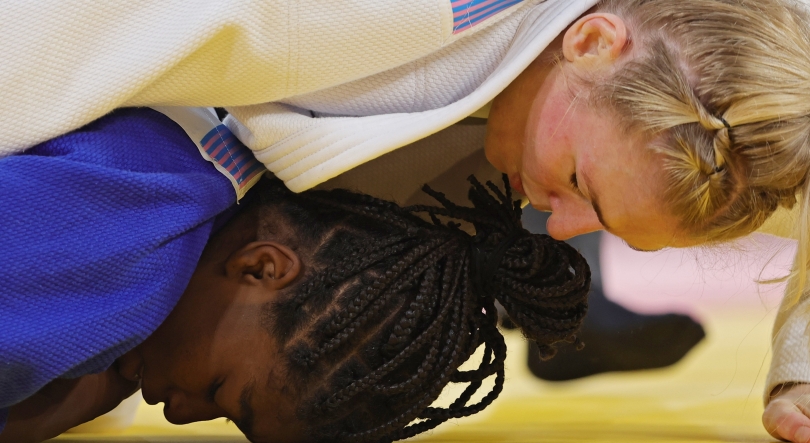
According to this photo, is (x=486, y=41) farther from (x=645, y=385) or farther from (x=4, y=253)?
(x=645, y=385)

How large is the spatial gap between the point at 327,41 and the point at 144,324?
304mm

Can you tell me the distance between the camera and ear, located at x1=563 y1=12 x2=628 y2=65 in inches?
30.9

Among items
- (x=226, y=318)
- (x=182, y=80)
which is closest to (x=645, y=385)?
(x=226, y=318)

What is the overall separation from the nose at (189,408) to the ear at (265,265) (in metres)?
0.13

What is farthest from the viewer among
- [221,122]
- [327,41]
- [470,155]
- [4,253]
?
[470,155]

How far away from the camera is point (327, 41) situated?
2.55 feet

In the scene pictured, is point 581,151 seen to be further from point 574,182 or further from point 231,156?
point 231,156

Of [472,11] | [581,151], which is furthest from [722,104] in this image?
[472,11]

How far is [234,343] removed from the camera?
81 centimetres

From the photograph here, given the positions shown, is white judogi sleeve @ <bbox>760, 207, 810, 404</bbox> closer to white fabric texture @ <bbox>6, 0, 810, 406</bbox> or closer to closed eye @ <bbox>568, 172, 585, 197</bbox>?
closed eye @ <bbox>568, 172, 585, 197</bbox>

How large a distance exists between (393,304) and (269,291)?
0.12m

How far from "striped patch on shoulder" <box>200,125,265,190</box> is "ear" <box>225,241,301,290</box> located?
7 cm

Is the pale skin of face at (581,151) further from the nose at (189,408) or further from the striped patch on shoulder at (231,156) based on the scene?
the nose at (189,408)

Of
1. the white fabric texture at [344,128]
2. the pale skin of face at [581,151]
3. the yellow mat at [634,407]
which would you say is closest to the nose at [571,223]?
the pale skin of face at [581,151]
